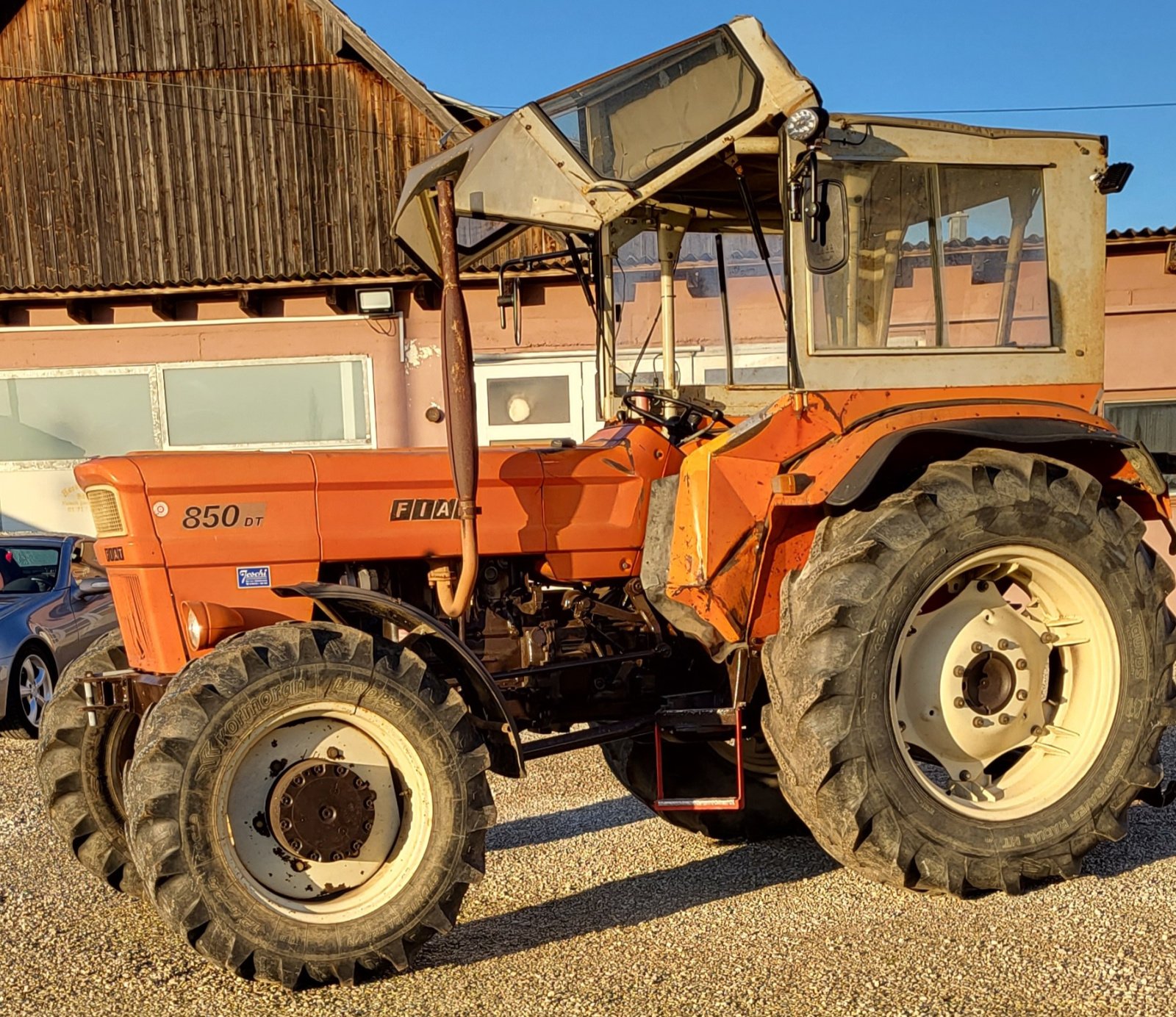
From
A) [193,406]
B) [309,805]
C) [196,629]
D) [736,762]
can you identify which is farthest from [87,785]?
[193,406]

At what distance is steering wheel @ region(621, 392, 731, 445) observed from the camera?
5082 millimetres

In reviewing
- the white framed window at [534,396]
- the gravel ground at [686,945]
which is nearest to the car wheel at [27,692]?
the gravel ground at [686,945]

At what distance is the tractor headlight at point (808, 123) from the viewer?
4152 millimetres

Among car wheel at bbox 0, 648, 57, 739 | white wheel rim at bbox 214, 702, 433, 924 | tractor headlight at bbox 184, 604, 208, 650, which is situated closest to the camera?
white wheel rim at bbox 214, 702, 433, 924

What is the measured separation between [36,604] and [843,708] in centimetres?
726

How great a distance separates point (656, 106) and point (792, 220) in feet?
1.99

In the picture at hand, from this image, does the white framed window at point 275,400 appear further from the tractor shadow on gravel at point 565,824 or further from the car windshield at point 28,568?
the tractor shadow on gravel at point 565,824

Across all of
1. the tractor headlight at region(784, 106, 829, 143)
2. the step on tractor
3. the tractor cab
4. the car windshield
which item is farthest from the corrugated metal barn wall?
the tractor headlight at region(784, 106, 829, 143)

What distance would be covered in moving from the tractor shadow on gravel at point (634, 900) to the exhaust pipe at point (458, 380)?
4.14ft

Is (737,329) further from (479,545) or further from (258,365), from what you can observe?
(258,365)

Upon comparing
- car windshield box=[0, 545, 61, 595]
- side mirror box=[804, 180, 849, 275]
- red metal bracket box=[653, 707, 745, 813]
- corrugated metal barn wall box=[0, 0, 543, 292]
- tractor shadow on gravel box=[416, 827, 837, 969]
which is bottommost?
tractor shadow on gravel box=[416, 827, 837, 969]

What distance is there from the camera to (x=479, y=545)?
4.67 metres

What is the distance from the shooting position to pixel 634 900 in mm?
4586

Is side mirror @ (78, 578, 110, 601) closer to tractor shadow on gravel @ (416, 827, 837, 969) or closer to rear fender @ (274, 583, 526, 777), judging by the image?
rear fender @ (274, 583, 526, 777)
